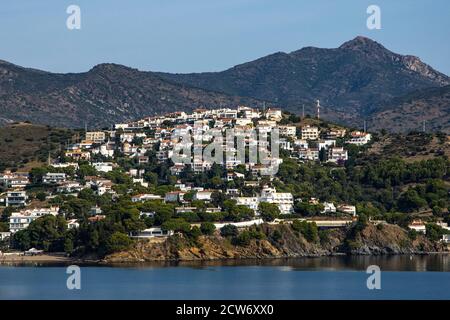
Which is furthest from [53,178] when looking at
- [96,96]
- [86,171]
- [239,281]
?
[96,96]

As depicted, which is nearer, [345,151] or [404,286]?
[404,286]

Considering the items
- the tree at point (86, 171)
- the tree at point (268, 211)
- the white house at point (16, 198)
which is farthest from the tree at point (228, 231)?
the tree at point (86, 171)

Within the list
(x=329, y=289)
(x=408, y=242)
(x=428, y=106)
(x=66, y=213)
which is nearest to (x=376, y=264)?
(x=408, y=242)

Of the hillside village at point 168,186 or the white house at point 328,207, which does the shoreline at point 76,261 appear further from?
the white house at point 328,207

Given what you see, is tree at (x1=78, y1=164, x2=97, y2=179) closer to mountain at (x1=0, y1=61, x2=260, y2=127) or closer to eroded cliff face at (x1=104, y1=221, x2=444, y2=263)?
eroded cliff face at (x1=104, y1=221, x2=444, y2=263)

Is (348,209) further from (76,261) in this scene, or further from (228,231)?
(76,261)

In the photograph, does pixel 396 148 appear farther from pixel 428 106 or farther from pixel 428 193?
pixel 428 106

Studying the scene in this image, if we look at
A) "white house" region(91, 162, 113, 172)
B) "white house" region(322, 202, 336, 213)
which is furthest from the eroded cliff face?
"white house" region(91, 162, 113, 172)
